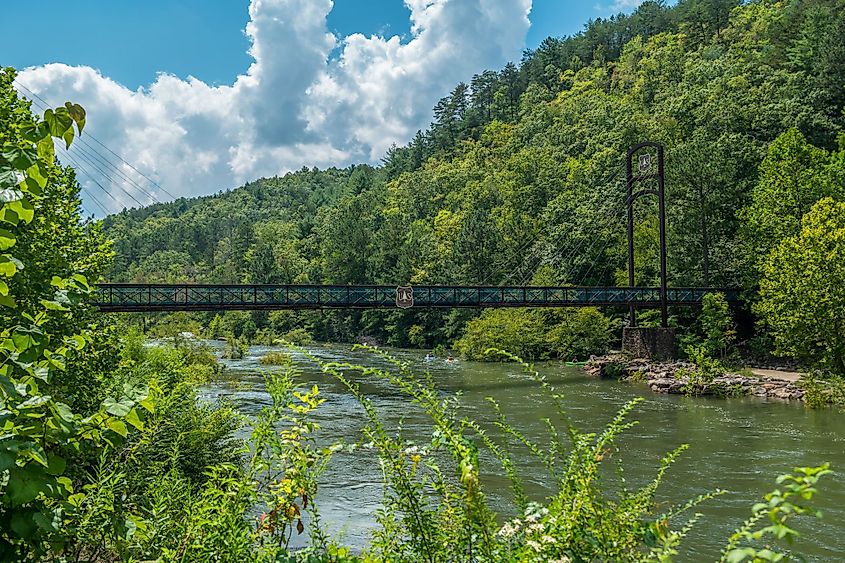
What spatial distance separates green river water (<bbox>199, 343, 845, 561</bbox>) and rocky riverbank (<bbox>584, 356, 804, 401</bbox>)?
33.7 inches

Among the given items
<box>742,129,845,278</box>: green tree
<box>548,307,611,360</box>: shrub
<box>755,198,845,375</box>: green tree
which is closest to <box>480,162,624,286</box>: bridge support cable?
<box>548,307,611,360</box>: shrub

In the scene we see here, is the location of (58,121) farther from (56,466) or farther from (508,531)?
(508,531)

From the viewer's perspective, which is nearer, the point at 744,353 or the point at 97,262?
the point at 97,262

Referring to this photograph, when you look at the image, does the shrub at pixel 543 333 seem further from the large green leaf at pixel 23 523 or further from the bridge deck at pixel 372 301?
the large green leaf at pixel 23 523

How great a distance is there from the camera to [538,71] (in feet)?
365

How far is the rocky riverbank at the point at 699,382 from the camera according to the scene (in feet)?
76.6

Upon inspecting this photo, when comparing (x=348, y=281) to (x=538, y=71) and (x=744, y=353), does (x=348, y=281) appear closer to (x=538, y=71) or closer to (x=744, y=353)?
(x=744, y=353)

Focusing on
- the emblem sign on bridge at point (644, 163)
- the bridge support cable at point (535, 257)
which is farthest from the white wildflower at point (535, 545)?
the bridge support cable at point (535, 257)

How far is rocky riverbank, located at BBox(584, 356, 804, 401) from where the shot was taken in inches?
919

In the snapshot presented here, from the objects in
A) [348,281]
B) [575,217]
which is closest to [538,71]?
[348,281]

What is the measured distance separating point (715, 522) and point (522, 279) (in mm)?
41418

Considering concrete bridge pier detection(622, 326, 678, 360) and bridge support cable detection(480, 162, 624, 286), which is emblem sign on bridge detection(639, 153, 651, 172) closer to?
concrete bridge pier detection(622, 326, 678, 360)

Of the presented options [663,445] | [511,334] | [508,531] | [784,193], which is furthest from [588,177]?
[508,531]

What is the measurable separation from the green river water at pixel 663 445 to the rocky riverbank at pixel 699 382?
0.86 metres
